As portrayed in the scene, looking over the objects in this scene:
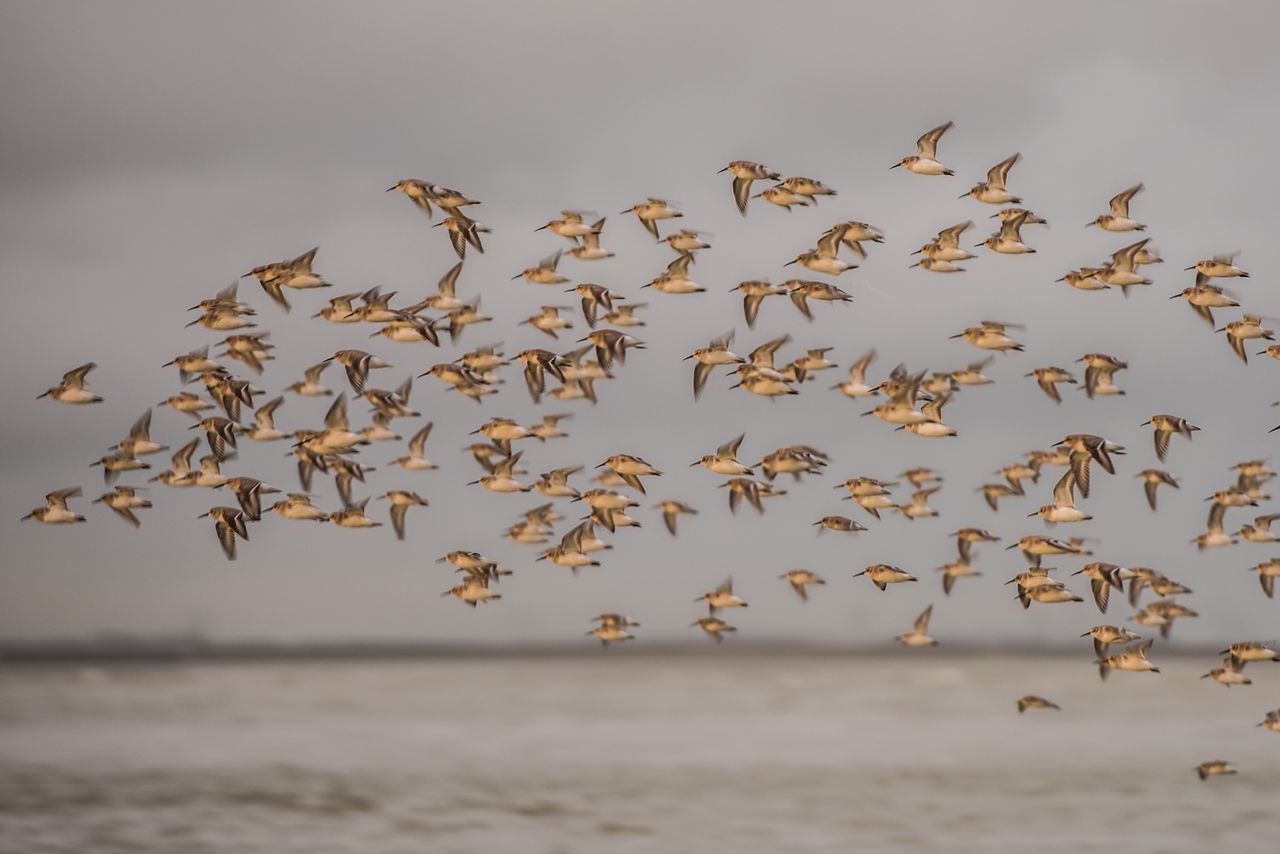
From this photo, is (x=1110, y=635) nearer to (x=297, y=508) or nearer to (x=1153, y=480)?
(x=1153, y=480)

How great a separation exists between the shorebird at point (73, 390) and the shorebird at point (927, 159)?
17226 mm

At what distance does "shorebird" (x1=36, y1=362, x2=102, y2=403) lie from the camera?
3459 centimetres

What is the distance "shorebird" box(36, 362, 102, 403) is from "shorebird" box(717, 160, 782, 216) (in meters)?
13.8

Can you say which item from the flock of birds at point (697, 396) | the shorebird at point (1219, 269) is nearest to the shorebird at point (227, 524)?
the flock of birds at point (697, 396)

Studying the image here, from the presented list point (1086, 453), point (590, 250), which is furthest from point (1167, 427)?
point (590, 250)

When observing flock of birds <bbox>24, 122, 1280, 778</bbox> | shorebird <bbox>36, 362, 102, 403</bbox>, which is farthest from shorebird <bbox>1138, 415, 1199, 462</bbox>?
shorebird <bbox>36, 362, 102, 403</bbox>

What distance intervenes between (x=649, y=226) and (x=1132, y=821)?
24.5 m

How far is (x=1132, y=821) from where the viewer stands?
4747 centimetres

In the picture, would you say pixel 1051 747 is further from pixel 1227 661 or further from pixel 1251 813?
pixel 1227 661

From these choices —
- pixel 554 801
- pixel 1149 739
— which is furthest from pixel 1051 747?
pixel 554 801

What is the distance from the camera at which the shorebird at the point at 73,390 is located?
113 ft

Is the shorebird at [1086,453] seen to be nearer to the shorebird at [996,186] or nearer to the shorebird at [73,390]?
the shorebird at [996,186]

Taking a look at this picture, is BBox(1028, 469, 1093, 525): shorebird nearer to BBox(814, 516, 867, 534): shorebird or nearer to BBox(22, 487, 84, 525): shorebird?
BBox(814, 516, 867, 534): shorebird

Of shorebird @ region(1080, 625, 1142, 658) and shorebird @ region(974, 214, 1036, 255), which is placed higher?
shorebird @ region(974, 214, 1036, 255)
